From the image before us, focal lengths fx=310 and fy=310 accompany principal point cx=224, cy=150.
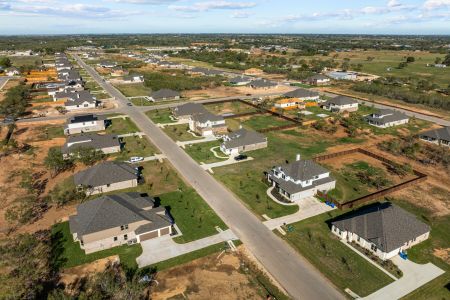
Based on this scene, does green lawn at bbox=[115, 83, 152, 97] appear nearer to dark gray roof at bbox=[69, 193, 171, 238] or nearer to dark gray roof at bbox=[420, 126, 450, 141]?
dark gray roof at bbox=[69, 193, 171, 238]

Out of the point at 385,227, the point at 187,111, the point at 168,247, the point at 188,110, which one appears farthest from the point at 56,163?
the point at 385,227

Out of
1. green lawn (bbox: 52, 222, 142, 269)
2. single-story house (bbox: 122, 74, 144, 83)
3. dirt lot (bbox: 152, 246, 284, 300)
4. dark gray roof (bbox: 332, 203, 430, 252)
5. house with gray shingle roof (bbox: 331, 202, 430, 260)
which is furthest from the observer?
single-story house (bbox: 122, 74, 144, 83)

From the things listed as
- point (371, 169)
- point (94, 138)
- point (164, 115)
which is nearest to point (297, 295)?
point (371, 169)

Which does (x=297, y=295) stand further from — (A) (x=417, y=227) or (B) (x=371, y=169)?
(B) (x=371, y=169)

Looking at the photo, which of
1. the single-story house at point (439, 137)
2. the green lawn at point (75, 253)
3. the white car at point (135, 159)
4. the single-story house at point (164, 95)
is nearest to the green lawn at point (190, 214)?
the green lawn at point (75, 253)

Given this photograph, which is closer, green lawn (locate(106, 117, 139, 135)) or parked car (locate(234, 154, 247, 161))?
parked car (locate(234, 154, 247, 161))

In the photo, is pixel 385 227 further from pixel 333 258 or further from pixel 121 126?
pixel 121 126

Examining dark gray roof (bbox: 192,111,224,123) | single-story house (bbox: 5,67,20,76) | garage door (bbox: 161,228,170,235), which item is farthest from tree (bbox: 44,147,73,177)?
single-story house (bbox: 5,67,20,76)

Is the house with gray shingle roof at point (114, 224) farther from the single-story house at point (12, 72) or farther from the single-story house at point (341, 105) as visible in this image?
the single-story house at point (12, 72)
